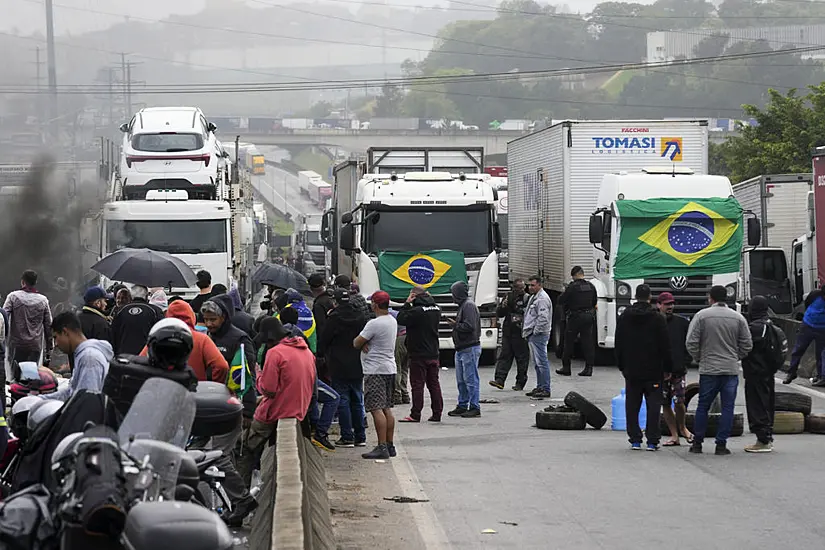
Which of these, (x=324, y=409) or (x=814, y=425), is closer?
(x=324, y=409)

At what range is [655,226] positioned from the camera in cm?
2458

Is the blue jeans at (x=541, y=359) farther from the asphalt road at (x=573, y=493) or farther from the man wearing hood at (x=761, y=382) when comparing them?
the man wearing hood at (x=761, y=382)

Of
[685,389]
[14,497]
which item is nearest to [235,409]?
[14,497]

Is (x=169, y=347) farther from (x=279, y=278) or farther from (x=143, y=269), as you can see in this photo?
(x=143, y=269)

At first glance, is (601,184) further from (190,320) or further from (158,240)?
(190,320)

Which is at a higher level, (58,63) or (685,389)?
(58,63)

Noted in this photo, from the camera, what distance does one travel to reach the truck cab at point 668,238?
80.9ft

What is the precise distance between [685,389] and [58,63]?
119 feet

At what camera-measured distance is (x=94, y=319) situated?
48.4 feet

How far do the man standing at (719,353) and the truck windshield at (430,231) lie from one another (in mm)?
Answer: 11055

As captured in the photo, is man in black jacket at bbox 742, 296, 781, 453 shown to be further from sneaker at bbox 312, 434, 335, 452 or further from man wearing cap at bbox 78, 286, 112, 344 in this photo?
man wearing cap at bbox 78, 286, 112, 344

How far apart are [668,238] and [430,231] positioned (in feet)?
13.4

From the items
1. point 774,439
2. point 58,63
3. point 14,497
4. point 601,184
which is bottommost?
point 774,439

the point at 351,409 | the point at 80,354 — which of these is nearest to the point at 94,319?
the point at 351,409
